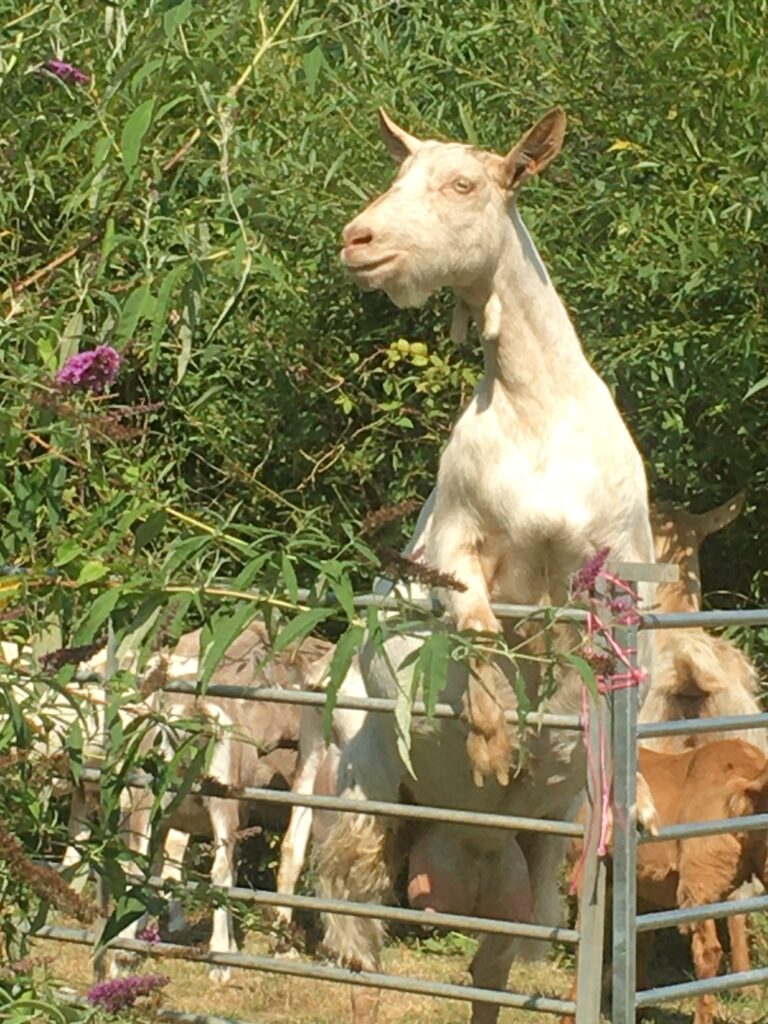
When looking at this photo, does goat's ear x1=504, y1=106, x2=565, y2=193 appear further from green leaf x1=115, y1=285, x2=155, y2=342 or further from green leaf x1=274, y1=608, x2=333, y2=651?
green leaf x1=274, y1=608, x2=333, y2=651

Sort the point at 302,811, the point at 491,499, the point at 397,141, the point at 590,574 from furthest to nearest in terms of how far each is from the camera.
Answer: the point at 302,811
the point at 397,141
the point at 491,499
the point at 590,574

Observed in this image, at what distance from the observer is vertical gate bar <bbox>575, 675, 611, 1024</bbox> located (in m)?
4.69

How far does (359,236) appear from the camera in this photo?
549 centimetres

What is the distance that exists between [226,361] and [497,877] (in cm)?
440

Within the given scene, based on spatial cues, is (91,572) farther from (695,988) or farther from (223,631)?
(695,988)

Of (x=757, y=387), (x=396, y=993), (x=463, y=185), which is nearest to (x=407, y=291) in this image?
(x=463, y=185)

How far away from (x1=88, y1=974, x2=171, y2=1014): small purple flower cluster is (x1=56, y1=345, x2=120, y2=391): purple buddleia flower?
3.44ft

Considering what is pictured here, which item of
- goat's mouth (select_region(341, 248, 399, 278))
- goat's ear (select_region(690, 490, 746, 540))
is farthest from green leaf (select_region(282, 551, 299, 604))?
goat's ear (select_region(690, 490, 746, 540))

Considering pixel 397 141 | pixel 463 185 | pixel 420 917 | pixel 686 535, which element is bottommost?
pixel 420 917

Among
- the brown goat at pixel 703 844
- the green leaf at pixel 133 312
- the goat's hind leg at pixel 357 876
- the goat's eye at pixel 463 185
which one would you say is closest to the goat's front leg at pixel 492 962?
the goat's hind leg at pixel 357 876

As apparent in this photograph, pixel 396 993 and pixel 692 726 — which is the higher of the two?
pixel 396 993

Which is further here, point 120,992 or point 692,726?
point 692,726

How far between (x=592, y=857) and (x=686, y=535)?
4.31 metres

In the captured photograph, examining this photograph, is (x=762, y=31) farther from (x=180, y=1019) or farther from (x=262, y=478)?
(x=180, y=1019)
